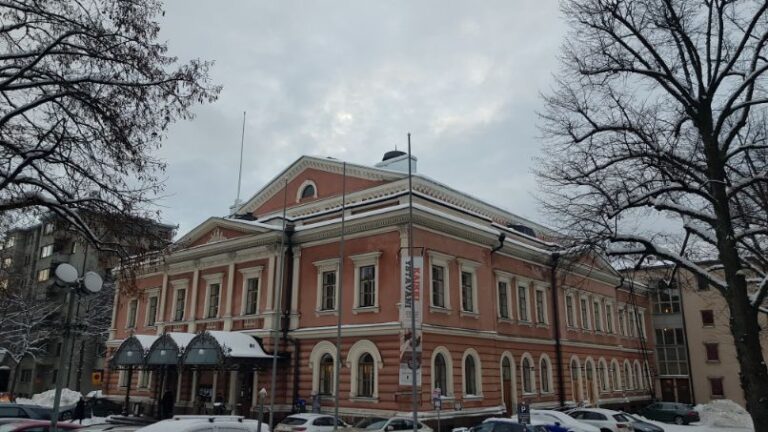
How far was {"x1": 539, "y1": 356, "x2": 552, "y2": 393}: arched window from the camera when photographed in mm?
34250

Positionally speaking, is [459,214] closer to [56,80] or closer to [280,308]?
[280,308]

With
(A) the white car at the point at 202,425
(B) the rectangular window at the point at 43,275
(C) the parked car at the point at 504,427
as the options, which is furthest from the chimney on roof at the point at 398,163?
(B) the rectangular window at the point at 43,275

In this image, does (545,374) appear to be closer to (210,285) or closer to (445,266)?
(445,266)

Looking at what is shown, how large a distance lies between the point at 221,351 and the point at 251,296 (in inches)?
204

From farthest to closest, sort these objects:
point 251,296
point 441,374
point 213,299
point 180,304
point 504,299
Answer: point 180,304 → point 213,299 → point 504,299 → point 251,296 → point 441,374

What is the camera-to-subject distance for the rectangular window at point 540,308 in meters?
35.6

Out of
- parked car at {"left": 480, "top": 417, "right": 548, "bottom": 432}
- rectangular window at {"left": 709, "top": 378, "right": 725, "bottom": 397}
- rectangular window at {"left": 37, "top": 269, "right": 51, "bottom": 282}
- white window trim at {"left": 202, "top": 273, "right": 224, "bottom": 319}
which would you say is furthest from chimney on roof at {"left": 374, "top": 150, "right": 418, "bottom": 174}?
rectangular window at {"left": 37, "top": 269, "right": 51, "bottom": 282}

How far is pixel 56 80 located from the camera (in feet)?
36.8

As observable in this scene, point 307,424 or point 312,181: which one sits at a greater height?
point 312,181

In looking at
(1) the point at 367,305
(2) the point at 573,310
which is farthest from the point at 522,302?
(1) the point at 367,305

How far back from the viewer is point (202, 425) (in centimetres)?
945

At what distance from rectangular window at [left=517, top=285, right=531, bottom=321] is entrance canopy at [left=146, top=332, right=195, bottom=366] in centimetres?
1781

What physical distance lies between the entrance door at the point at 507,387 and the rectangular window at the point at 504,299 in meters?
2.41

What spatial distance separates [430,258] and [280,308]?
8.25m
